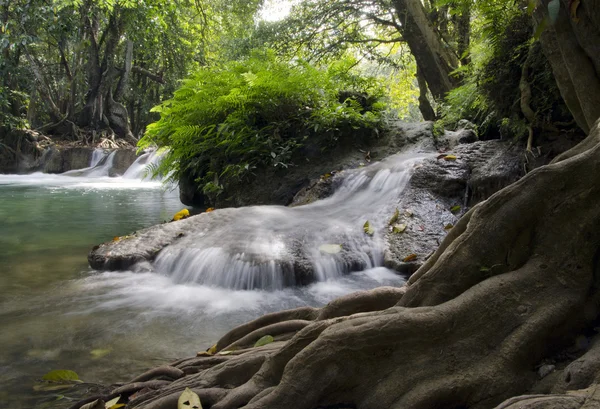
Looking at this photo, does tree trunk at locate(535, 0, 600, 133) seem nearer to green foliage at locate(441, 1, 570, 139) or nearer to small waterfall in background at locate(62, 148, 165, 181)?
green foliage at locate(441, 1, 570, 139)

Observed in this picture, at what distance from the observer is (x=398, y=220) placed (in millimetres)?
6164

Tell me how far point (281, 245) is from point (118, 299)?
190 centimetres

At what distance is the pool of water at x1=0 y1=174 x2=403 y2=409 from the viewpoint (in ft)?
10.8

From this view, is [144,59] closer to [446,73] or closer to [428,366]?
[446,73]

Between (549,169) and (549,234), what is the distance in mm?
283

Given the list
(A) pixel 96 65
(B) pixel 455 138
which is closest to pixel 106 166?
(A) pixel 96 65

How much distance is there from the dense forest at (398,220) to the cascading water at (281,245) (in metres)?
0.03

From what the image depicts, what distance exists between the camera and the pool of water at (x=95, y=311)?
10.8 ft

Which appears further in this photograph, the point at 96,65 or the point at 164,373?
the point at 96,65

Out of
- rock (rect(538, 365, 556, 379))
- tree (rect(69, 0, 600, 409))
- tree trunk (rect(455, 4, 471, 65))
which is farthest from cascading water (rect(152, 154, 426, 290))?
tree trunk (rect(455, 4, 471, 65))

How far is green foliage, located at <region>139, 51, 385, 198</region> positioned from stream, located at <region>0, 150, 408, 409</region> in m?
1.79

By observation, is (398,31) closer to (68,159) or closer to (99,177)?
(99,177)

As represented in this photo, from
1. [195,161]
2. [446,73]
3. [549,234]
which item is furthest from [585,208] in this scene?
[446,73]

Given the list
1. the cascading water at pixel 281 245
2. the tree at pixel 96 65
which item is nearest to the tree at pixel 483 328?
the cascading water at pixel 281 245
